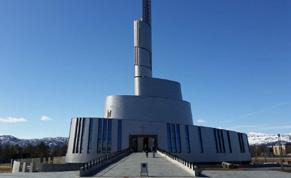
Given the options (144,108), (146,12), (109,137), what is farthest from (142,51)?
(109,137)

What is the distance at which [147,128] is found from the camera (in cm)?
5591

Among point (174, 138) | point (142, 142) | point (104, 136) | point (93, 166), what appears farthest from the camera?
point (142, 142)

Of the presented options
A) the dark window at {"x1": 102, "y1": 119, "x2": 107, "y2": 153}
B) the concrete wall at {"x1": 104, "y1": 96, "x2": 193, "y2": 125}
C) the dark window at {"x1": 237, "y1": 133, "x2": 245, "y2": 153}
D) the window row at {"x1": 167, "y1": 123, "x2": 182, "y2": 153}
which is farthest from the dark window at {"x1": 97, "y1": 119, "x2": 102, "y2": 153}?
the dark window at {"x1": 237, "y1": 133, "x2": 245, "y2": 153}

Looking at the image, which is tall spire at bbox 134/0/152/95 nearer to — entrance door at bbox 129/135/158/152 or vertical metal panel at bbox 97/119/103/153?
entrance door at bbox 129/135/158/152

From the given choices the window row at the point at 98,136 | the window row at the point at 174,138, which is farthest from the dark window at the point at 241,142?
the window row at the point at 98,136

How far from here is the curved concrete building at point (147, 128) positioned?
5319 cm

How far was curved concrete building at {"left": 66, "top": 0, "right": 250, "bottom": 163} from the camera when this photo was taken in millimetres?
53188

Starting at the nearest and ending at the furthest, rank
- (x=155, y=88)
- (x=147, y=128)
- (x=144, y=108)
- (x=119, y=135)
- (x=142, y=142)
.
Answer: (x=119, y=135), (x=147, y=128), (x=142, y=142), (x=144, y=108), (x=155, y=88)

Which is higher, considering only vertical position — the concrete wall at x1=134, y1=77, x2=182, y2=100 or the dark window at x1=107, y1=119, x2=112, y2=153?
the concrete wall at x1=134, y1=77, x2=182, y2=100

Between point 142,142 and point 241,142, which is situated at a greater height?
point 241,142

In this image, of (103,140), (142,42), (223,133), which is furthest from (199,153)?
(142,42)

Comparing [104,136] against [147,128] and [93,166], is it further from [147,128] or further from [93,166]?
[93,166]

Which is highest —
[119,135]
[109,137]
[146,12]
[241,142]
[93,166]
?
[146,12]

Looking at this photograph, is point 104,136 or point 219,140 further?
point 219,140
